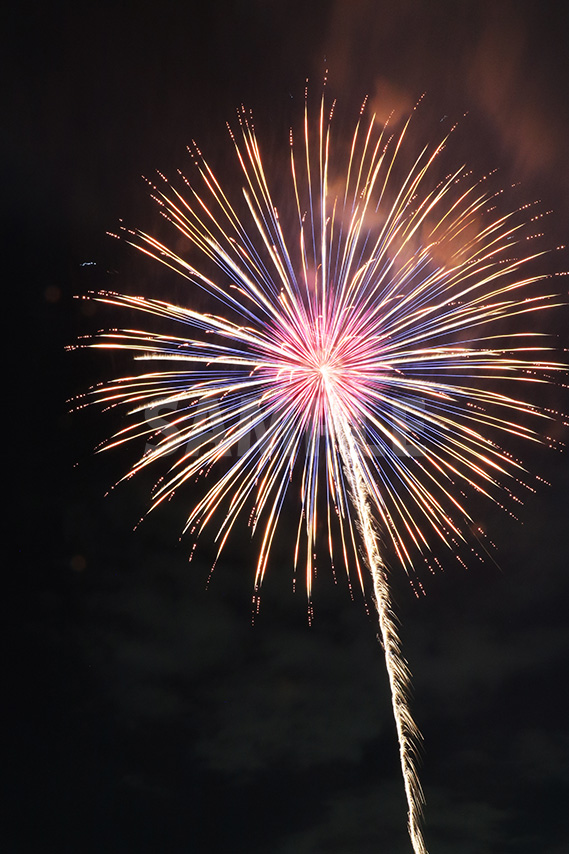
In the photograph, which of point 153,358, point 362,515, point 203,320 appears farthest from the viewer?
point 362,515

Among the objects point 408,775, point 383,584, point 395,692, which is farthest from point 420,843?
point 383,584

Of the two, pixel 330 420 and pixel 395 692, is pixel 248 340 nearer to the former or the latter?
pixel 330 420

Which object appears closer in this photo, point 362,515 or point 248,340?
point 248,340

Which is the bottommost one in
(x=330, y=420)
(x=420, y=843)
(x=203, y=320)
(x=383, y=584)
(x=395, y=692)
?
(x=420, y=843)

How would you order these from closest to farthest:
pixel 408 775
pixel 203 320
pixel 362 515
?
pixel 203 320 → pixel 362 515 → pixel 408 775

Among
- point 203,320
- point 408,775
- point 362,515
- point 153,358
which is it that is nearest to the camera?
point 153,358

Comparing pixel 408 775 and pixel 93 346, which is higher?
pixel 93 346

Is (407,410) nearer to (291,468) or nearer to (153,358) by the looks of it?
(291,468)

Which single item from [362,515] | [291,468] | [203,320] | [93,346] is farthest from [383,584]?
[93,346]

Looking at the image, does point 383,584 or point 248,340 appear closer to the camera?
point 248,340
